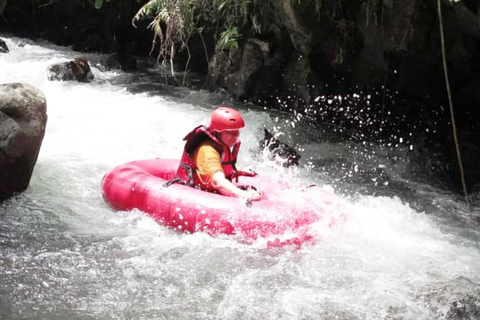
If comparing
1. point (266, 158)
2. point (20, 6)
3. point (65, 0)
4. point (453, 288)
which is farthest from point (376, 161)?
point (20, 6)

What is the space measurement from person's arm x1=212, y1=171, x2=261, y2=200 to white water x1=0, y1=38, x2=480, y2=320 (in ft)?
1.20

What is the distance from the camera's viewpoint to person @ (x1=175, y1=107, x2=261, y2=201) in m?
4.29

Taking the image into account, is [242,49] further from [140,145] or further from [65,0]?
[65,0]

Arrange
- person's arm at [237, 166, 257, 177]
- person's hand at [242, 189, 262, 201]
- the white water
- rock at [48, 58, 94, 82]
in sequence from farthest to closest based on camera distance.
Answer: rock at [48, 58, 94, 82]
person's arm at [237, 166, 257, 177]
person's hand at [242, 189, 262, 201]
the white water

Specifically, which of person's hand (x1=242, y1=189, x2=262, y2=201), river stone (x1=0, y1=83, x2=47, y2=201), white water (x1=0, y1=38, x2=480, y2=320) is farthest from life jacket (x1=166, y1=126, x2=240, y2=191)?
river stone (x1=0, y1=83, x2=47, y2=201)

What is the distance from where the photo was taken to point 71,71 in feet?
33.6

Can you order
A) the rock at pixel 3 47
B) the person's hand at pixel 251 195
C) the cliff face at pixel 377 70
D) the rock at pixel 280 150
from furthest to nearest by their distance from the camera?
the rock at pixel 3 47
the rock at pixel 280 150
the cliff face at pixel 377 70
the person's hand at pixel 251 195

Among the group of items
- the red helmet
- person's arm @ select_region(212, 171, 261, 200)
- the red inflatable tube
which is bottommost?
the red inflatable tube

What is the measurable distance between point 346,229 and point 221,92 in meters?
5.48

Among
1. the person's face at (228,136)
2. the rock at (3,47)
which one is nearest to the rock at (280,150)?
the person's face at (228,136)

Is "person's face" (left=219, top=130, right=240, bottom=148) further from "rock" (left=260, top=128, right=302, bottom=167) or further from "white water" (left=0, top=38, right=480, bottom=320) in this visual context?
"rock" (left=260, top=128, right=302, bottom=167)

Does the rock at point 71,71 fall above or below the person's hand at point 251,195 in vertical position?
below

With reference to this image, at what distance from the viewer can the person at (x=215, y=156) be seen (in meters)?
4.29

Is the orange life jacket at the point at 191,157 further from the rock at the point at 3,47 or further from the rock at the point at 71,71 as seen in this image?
the rock at the point at 3,47
